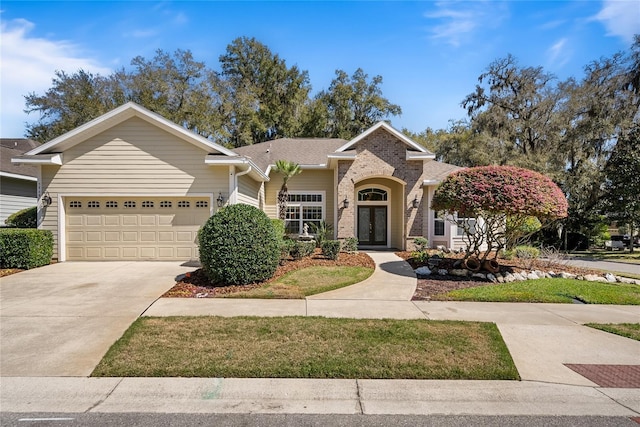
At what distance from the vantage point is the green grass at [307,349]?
14.1ft

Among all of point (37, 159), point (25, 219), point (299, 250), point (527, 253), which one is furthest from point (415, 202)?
point (25, 219)

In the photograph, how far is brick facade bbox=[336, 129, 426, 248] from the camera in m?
15.1

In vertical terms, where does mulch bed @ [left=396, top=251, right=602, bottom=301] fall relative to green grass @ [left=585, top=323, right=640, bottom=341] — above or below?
above

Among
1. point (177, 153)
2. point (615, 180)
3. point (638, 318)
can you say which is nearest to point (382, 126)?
point (177, 153)

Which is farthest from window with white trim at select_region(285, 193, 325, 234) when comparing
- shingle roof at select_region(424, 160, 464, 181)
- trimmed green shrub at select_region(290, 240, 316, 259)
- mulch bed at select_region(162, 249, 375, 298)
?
shingle roof at select_region(424, 160, 464, 181)

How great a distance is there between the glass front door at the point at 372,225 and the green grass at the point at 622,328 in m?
10.9

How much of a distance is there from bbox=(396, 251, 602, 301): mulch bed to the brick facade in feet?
7.19

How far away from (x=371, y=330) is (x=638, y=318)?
5.62 meters

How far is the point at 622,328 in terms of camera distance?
6.14 meters

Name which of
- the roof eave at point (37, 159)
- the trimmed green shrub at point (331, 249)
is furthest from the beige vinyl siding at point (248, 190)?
the roof eave at point (37, 159)

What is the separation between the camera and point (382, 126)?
1512cm

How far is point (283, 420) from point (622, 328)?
6384 mm

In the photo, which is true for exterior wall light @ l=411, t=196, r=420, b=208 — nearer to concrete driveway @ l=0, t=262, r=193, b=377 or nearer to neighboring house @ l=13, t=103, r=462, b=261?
neighboring house @ l=13, t=103, r=462, b=261

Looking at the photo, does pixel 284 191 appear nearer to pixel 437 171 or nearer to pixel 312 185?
pixel 312 185
